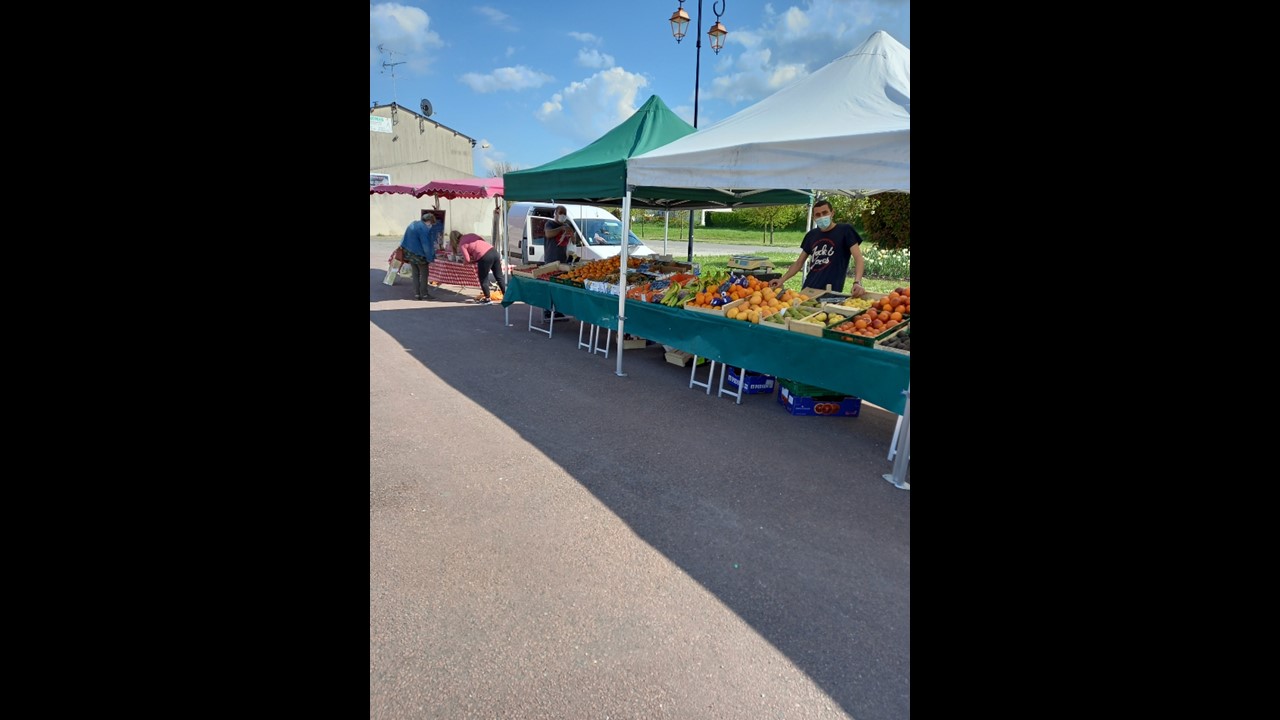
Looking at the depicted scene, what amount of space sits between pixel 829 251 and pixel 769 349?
5.88 ft

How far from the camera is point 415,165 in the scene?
32.8m

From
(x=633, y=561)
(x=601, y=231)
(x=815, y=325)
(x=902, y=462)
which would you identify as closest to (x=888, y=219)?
(x=601, y=231)

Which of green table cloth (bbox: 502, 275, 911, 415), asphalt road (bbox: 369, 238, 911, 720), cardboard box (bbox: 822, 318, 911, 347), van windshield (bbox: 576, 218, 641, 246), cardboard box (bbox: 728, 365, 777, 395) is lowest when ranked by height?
asphalt road (bbox: 369, 238, 911, 720)

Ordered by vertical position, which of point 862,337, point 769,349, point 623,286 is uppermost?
point 623,286

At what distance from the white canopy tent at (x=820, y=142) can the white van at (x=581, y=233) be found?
6394 millimetres

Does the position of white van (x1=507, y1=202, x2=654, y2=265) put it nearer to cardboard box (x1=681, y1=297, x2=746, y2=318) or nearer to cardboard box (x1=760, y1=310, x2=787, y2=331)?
cardboard box (x1=681, y1=297, x2=746, y2=318)

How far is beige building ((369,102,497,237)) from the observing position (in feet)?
95.2

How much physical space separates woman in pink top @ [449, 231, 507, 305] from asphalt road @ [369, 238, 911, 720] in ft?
22.2

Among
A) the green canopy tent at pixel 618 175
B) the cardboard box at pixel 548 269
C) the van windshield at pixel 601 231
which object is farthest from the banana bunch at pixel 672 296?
the van windshield at pixel 601 231

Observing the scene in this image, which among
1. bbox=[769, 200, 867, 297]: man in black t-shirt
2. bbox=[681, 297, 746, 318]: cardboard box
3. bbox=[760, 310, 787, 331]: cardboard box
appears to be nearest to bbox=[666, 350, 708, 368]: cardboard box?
bbox=[681, 297, 746, 318]: cardboard box

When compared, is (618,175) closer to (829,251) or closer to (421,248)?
(829,251)

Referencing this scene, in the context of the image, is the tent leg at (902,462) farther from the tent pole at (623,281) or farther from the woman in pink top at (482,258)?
the woman in pink top at (482,258)
